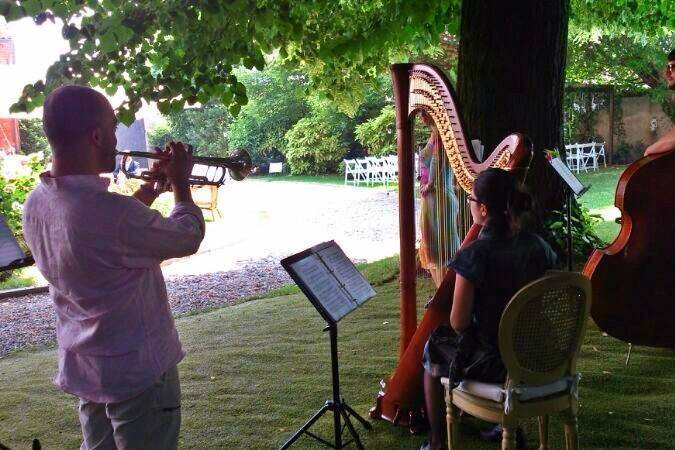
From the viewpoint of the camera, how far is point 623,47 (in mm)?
16938

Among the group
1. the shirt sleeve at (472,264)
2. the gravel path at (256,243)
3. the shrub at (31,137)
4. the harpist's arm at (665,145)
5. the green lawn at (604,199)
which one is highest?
the shrub at (31,137)

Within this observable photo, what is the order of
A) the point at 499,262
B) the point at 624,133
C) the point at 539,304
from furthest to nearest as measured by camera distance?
1. the point at 624,133
2. the point at 499,262
3. the point at 539,304

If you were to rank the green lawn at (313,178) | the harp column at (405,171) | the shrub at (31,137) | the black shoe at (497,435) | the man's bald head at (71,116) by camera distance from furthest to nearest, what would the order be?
1. the green lawn at (313,178)
2. the shrub at (31,137)
3. the harp column at (405,171)
4. the black shoe at (497,435)
5. the man's bald head at (71,116)

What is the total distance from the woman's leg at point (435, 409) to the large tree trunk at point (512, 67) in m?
3.21

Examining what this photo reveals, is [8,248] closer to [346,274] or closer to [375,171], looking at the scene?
[346,274]

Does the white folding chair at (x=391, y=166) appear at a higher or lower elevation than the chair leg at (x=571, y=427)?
higher

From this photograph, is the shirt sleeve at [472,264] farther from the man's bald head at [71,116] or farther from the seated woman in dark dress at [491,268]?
the man's bald head at [71,116]

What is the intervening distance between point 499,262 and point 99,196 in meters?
1.50

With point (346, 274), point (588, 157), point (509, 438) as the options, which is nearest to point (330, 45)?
point (346, 274)

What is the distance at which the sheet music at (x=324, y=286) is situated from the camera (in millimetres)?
2699

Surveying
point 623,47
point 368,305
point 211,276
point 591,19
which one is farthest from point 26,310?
point 623,47

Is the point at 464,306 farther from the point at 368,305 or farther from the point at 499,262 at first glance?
the point at 368,305

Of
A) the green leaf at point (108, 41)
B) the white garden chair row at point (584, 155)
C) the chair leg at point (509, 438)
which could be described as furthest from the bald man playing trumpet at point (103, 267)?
the white garden chair row at point (584, 155)

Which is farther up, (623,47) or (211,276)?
(623,47)
